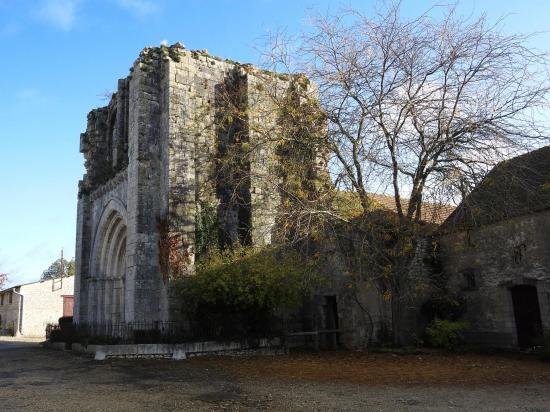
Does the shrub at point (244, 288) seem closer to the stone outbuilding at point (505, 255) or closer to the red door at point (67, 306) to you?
the stone outbuilding at point (505, 255)

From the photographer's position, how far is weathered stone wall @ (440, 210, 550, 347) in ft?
42.3

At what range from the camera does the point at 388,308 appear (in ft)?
48.1

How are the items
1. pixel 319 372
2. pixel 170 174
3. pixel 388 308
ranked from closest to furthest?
pixel 319 372 < pixel 388 308 < pixel 170 174

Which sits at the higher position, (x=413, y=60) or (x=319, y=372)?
(x=413, y=60)

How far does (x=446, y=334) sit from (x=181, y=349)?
7.16 meters

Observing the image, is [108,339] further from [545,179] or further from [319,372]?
[545,179]

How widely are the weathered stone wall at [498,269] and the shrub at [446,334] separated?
1.07 m

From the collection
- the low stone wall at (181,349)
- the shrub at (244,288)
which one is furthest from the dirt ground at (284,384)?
the shrub at (244,288)

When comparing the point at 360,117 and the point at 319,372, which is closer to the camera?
the point at 319,372

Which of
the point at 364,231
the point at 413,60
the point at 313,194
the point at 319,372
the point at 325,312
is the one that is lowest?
the point at 319,372

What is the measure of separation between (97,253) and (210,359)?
969 cm

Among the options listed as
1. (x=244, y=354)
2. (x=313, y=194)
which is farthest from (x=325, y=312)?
(x=313, y=194)

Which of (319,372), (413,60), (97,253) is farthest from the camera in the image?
(97,253)

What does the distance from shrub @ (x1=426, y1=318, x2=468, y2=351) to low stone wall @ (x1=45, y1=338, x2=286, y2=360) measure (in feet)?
14.0
